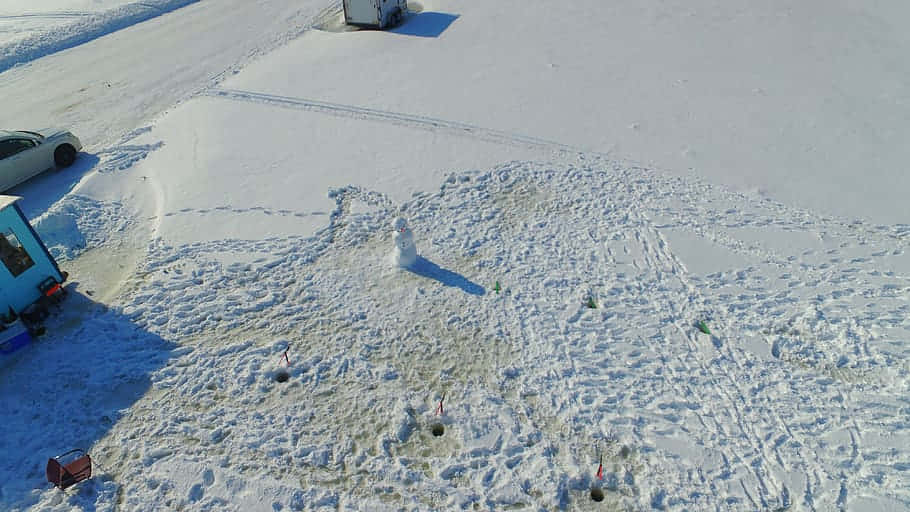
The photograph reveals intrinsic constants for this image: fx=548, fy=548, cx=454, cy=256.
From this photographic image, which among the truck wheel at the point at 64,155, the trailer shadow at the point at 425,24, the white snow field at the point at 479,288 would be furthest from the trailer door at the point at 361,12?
the truck wheel at the point at 64,155

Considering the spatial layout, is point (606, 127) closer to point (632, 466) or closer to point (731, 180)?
point (731, 180)

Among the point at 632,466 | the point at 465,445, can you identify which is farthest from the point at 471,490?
the point at 632,466

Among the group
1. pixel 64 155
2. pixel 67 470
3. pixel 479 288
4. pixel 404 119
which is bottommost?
pixel 479 288

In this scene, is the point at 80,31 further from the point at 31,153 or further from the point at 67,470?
the point at 67,470

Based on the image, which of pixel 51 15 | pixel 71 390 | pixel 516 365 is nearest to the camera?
pixel 71 390

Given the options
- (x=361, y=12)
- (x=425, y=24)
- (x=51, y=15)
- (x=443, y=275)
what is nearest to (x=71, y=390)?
(x=443, y=275)

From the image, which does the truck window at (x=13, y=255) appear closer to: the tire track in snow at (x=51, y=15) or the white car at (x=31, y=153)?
the white car at (x=31, y=153)

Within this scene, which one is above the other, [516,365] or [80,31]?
[80,31]
